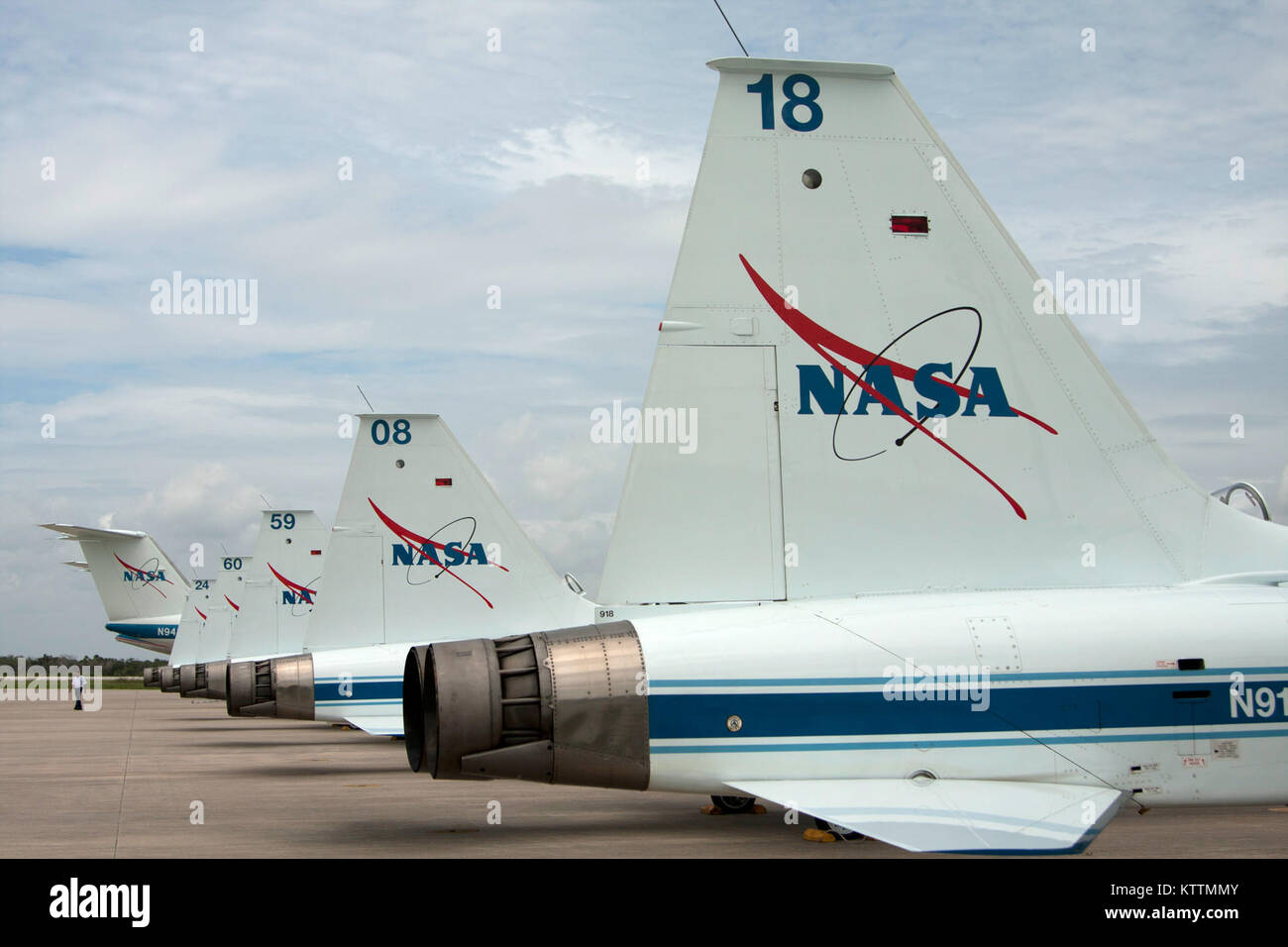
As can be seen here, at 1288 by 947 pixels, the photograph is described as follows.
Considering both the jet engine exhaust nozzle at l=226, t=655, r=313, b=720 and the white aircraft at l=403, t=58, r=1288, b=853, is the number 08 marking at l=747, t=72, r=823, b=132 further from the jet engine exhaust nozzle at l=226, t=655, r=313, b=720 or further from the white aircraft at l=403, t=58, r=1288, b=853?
the jet engine exhaust nozzle at l=226, t=655, r=313, b=720

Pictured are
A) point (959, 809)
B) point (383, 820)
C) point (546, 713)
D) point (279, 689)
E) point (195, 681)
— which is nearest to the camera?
point (959, 809)

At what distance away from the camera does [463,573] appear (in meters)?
18.6

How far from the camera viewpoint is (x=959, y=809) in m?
7.74

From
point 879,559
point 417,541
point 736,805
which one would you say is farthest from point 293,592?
point 879,559

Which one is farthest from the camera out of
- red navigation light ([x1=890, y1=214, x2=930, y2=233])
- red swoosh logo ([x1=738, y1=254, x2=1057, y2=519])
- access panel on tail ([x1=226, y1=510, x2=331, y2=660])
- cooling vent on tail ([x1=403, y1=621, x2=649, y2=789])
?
access panel on tail ([x1=226, y1=510, x2=331, y2=660])

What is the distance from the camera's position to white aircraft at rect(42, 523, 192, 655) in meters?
60.9

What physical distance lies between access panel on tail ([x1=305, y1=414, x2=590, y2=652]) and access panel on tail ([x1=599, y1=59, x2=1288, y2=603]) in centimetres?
1004

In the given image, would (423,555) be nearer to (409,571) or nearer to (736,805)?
(409,571)

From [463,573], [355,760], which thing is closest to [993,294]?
[463,573]

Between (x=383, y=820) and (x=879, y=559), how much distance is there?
26.0 ft

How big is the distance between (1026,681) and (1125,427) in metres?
2.29

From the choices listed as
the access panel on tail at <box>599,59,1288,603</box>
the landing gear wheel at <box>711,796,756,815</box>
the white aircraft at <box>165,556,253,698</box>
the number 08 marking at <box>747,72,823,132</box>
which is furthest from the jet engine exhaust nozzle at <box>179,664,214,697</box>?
the number 08 marking at <box>747,72,823,132</box>

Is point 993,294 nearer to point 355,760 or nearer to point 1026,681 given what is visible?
point 1026,681

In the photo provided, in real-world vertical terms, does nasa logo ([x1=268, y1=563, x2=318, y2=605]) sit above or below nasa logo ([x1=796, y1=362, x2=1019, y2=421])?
below
